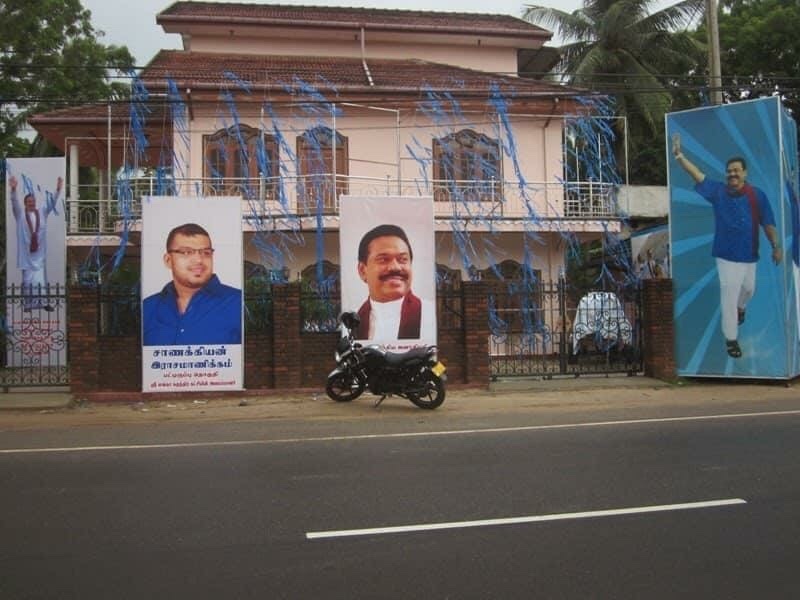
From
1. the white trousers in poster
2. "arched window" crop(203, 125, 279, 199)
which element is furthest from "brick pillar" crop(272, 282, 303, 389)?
the white trousers in poster

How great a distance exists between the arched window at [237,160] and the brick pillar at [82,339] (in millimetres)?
7375

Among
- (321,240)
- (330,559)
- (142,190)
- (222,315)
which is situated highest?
(142,190)

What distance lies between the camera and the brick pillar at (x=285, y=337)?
13.7m

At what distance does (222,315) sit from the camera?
44.2 feet

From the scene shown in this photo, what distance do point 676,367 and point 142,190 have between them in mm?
13533

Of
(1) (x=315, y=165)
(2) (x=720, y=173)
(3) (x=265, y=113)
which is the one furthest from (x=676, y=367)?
(3) (x=265, y=113)

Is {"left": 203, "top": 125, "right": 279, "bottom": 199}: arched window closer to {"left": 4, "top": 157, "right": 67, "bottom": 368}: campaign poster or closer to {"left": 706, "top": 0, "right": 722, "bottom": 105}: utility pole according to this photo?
{"left": 4, "top": 157, "right": 67, "bottom": 368}: campaign poster

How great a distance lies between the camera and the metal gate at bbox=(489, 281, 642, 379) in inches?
612

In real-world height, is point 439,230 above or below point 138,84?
below

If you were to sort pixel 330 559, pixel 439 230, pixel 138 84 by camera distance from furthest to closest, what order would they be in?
pixel 439 230 → pixel 138 84 → pixel 330 559

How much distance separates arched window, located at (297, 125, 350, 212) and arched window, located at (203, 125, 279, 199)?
2.52 ft

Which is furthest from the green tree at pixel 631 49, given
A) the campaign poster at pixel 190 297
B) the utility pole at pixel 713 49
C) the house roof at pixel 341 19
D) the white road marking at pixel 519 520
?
the white road marking at pixel 519 520

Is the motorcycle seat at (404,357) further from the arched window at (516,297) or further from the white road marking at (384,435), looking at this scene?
the arched window at (516,297)

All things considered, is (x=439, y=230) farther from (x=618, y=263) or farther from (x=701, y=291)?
(x=701, y=291)
